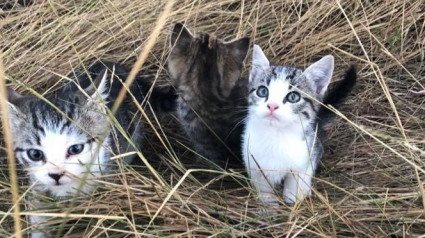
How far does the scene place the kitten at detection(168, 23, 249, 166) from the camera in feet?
8.55

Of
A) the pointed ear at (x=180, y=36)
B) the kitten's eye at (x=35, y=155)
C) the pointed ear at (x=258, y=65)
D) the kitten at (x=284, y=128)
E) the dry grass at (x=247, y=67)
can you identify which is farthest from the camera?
the pointed ear at (x=180, y=36)

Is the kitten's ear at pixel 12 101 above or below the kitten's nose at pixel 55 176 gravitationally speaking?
above

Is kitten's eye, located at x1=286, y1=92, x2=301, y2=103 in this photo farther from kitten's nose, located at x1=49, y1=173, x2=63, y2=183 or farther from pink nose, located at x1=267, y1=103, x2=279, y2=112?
kitten's nose, located at x1=49, y1=173, x2=63, y2=183

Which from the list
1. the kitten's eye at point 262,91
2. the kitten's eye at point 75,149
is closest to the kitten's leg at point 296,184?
the kitten's eye at point 262,91

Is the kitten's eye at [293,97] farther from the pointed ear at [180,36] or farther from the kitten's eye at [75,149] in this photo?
the kitten's eye at [75,149]

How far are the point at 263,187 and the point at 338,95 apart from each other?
0.54 meters

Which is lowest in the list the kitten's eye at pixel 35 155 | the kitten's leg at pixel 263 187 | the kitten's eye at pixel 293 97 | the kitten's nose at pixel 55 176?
the kitten's leg at pixel 263 187

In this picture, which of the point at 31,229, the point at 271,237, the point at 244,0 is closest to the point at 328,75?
the point at 271,237

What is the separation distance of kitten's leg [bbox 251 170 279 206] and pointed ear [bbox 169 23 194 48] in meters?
0.66

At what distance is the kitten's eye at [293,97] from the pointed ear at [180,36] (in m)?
0.55

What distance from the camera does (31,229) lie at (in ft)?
7.04

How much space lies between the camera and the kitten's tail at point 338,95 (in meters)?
2.54

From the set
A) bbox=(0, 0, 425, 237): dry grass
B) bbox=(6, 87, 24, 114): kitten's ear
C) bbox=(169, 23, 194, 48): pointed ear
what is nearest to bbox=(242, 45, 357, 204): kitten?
bbox=(0, 0, 425, 237): dry grass

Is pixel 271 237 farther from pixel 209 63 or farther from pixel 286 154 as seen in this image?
pixel 209 63
